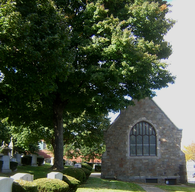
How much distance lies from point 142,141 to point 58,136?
414 inches

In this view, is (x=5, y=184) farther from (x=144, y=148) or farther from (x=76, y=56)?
(x=144, y=148)

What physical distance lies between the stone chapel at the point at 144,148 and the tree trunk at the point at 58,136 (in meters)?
8.12

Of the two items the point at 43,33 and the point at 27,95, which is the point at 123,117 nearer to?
the point at 27,95

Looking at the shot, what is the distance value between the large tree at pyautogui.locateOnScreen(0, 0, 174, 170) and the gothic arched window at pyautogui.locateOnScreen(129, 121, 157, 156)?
819 centimetres

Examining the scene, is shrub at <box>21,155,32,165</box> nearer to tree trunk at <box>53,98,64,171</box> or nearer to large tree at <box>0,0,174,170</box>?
large tree at <box>0,0,174,170</box>

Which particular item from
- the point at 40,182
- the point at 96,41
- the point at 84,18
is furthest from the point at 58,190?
the point at 84,18

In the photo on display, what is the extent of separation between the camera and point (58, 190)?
354 inches

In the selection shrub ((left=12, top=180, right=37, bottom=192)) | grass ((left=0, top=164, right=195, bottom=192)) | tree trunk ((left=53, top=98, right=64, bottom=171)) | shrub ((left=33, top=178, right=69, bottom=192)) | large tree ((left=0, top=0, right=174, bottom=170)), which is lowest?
grass ((left=0, top=164, right=195, bottom=192))

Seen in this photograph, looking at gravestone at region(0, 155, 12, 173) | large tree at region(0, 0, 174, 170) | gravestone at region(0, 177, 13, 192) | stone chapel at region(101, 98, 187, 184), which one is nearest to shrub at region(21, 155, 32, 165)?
gravestone at region(0, 155, 12, 173)

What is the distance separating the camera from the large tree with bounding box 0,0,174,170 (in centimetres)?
1201

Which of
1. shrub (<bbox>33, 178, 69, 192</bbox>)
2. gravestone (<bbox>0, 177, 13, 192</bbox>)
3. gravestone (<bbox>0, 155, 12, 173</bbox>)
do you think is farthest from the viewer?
gravestone (<bbox>0, 155, 12, 173</bbox>)

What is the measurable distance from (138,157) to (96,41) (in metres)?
13.2

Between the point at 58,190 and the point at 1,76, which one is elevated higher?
the point at 1,76

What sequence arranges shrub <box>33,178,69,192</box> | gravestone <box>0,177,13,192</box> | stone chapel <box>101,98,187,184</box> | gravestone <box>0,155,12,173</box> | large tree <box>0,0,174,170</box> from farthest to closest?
stone chapel <box>101,98,187,184</box> < gravestone <box>0,155,12,173</box> < large tree <box>0,0,174,170</box> < shrub <box>33,178,69,192</box> < gravestone <box>0,177,13,192</box>
